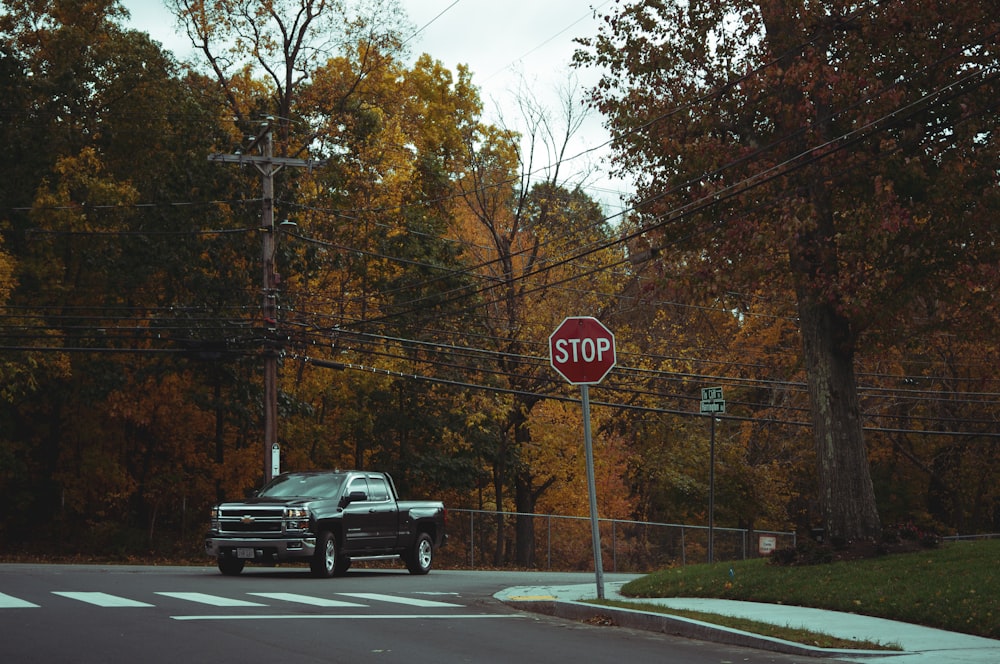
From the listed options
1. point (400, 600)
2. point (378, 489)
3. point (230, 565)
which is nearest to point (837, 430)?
point (400, 600)

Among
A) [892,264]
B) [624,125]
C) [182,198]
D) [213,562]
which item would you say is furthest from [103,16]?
[892,264]

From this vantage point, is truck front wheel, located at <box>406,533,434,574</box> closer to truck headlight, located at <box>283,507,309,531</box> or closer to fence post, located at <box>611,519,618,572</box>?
truck headlight, located at <box>283,507,309,531</box>

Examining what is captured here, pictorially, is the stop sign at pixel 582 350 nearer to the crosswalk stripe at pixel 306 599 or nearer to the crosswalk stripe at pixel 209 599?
the crosswalk stripe at pixel 306 599

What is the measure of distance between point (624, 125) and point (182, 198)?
1997cm

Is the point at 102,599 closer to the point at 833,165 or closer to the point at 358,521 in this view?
the point at 358,521

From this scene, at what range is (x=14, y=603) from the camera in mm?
13531

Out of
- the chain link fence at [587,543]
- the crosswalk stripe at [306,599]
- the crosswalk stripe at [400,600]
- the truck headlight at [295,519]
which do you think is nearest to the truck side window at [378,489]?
the truck headlight at [295,519]

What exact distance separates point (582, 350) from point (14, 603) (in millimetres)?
7253

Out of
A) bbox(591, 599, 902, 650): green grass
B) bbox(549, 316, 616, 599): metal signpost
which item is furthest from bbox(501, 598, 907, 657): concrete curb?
bbox(549, 316, 616, 599): metal signpost

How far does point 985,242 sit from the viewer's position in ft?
64.2

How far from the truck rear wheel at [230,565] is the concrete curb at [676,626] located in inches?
272

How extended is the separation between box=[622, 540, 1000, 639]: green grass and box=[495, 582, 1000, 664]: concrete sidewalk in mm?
348

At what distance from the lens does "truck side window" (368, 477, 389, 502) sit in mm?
23327

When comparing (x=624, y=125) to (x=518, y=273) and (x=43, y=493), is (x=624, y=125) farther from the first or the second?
(x=43, y=493)
